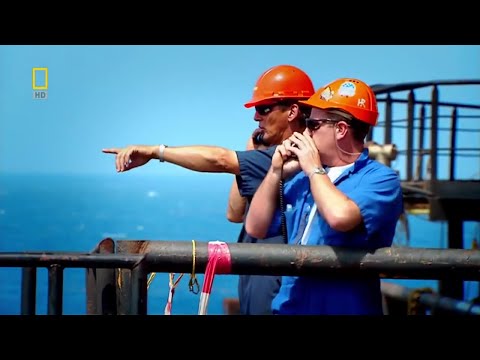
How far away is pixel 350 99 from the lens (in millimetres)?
2871

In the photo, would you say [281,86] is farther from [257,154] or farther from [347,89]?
[347,89]

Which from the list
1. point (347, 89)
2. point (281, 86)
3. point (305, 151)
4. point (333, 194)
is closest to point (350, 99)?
point (347, 89)

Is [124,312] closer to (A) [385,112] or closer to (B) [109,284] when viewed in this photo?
(B) [109,284]

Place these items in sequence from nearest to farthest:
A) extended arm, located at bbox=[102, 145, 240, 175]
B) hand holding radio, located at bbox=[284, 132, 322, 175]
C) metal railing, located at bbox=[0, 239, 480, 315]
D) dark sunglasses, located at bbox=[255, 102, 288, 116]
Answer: metal railing, located at bbox=[0, 239, 480, 315]
hand holding radio, located at bbox=[284, 132, 322, 175]
extended arm, located at bbox=[102, 145, 240, 175]
dark sunglasses, located at bbox=[255, 102, 288, 116]

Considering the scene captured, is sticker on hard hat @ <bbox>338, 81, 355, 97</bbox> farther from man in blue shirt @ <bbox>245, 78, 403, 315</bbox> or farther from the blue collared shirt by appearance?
the blue collared shirt

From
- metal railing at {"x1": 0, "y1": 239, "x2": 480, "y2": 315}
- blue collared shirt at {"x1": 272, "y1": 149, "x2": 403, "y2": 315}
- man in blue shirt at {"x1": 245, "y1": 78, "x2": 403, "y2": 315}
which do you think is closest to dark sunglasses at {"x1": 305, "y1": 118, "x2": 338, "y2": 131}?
man in blue shirt at {"x1": 245, "y1": 78, "x2": 403, "y2": 315}

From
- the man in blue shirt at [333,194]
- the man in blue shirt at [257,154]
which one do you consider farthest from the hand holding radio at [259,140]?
the man in blue shirt at [333,194]

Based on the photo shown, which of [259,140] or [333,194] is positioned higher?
[259,140]

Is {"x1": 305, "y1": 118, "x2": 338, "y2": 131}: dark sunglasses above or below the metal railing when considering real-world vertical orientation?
above

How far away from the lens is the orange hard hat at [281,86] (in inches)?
129

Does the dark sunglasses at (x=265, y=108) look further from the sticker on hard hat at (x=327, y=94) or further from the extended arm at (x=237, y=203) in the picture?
the sticker on hard hat at (x=327, y=94)

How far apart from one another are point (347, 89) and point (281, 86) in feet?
1.48

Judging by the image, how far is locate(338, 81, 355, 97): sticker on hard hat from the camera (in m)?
2.88
